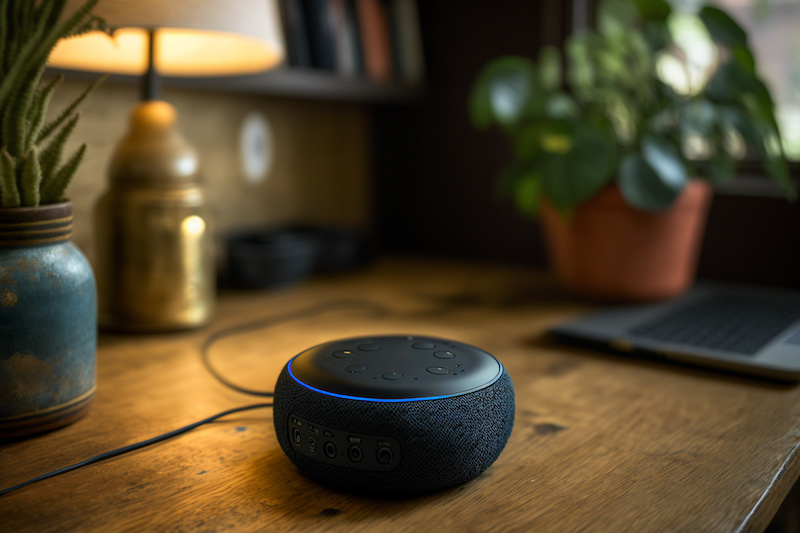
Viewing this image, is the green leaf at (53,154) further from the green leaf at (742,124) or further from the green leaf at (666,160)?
the green leaf at (742,124)

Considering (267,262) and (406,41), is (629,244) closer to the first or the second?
(267,262)

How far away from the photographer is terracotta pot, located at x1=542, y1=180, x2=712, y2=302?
1.02m

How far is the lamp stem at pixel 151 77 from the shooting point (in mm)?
843

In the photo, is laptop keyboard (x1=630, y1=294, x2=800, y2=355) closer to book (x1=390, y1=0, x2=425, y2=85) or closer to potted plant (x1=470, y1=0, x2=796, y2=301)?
potted plant (x1=470, y1=0, x2=796, y2=301)

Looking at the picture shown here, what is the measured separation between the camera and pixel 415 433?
0.45 meters

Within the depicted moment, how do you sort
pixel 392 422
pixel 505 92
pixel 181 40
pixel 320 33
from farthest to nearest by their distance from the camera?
1. pixel 320 33
2. pixel 505 92
3. pixel 181 40
4. pixel 392 422

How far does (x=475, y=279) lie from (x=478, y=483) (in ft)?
2.69

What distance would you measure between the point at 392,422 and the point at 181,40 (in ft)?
2.43

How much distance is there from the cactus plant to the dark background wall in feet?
3.36

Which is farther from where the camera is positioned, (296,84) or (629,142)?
(296,84)

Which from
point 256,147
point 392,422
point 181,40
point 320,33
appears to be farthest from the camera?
point 256,147

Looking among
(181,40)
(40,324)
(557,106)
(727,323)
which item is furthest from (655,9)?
(40,324)

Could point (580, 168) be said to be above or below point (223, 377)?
above

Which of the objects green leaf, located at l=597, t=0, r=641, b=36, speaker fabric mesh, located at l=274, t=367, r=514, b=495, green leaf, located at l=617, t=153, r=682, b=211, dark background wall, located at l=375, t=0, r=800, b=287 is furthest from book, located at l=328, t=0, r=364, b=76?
speaker fabric mesh, located at l=274, t=367, r=514, b=495
